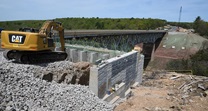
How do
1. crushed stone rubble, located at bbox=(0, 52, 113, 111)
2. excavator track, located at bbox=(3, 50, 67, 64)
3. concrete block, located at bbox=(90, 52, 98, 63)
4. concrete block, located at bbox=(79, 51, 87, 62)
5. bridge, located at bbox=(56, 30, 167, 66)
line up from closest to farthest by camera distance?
crushed stone rubble, located at bbox=(0, 52, 113, 111)
excavator track, located at bbox=(3, 50, 67, 64)
concrete block, located at bbox=(90, 52, 98, 63)
concrete block, located at bbox=(79, 51, 87, 62)
bridge, located at bbox=(56, 30, 167, 66)

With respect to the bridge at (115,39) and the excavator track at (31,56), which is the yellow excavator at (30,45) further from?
the bridge at (115,39)

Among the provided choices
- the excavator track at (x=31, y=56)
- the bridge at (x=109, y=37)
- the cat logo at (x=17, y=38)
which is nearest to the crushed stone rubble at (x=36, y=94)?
the excavator track at (x=31, y=56)

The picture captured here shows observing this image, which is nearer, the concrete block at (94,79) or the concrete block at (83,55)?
the concrete block at (94,79)

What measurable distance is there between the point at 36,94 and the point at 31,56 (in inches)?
136

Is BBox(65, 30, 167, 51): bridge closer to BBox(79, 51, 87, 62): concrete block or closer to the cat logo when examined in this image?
BBox(79, 51, 87, 62): concrete block

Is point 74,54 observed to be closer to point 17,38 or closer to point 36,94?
point 17,38

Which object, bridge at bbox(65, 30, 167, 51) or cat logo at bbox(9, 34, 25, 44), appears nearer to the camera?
cat logo at bbox(9, 34, 25, 44)

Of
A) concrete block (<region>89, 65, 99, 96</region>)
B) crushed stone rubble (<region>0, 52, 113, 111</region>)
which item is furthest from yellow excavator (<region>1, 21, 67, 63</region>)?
concrete block (<region>89, 65, 99, 96</region>)

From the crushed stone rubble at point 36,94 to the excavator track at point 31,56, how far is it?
0.99 meters

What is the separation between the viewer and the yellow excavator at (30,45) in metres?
10.4

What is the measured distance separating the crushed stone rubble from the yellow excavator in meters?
1.00

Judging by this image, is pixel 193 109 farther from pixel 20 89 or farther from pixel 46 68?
pixel 20 89

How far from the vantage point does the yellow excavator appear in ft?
34.0

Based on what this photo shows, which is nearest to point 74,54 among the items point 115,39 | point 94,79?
point 94,79
